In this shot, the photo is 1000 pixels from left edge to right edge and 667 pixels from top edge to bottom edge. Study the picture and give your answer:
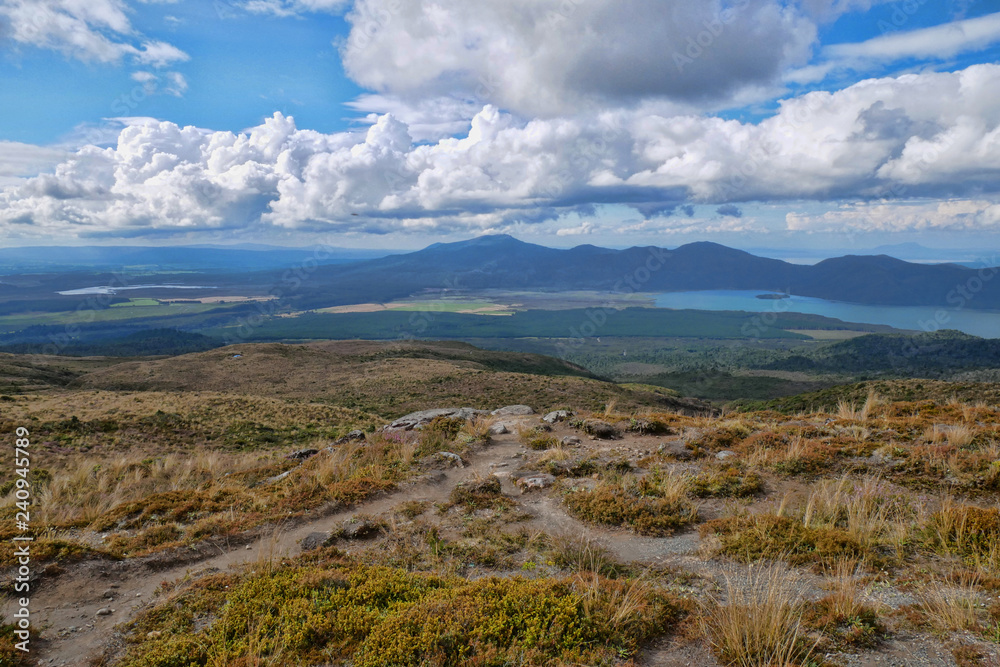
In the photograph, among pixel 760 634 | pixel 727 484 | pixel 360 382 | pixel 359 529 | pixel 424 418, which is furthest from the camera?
pixel 360 382

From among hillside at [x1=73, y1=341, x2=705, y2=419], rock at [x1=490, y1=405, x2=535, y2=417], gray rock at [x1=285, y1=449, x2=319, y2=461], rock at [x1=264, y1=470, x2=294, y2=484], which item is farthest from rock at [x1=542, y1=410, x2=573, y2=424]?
hillside at [x1=73, y1=341, x2=705, y2=419]

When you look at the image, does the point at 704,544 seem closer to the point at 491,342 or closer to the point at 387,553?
the point at 387,553

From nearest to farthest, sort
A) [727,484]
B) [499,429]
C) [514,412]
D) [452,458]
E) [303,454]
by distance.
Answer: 1. [727,484]
2. [452,458]
3. [303,454]
4. [499,429]
5. [514,412]

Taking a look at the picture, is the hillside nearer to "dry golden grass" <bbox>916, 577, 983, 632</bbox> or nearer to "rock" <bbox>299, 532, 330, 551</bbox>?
"rock" <bbox>299, 532, 330, 551</bbox>

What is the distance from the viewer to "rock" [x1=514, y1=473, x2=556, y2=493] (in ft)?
35.1

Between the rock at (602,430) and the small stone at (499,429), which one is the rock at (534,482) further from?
the small stone at (499,429)

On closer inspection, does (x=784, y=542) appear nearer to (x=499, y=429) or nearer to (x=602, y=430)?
(x=602, y=430)

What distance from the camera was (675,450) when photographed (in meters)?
12.7

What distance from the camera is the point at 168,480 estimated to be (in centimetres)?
1325

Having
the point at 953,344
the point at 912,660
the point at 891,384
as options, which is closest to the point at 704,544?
the point at 912,660

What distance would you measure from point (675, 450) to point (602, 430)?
9.34 ft

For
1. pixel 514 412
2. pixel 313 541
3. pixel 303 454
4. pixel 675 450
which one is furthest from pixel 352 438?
pixel 675 450

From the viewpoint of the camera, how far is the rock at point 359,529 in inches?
328

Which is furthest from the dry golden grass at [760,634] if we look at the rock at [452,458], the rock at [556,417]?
the rock at [556,417]
